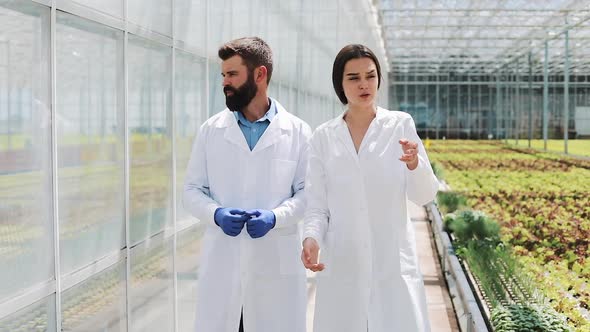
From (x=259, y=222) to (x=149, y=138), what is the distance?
1182mm

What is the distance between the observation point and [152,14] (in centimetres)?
392

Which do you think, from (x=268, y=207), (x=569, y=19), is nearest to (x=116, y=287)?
(x=268, y=207)

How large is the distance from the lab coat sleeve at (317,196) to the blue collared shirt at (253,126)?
1.06 feet

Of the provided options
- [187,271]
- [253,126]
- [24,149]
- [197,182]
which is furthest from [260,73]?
[187,271]

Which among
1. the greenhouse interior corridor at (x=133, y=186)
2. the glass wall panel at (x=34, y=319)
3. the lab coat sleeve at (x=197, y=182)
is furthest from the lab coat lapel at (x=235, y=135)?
the glass wall panel at (x=34, y=319)

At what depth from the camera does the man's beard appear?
321 centimetres

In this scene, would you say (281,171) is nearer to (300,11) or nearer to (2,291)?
(2,291)

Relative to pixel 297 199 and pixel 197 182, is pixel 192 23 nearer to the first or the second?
pixel 197 182

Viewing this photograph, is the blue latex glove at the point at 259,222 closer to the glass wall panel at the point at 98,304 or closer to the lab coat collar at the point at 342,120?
the lab coat collar at the point at 342,120

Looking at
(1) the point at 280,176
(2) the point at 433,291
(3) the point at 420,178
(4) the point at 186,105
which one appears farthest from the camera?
(2) the point at 433,291

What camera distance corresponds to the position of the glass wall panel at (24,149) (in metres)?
2.41

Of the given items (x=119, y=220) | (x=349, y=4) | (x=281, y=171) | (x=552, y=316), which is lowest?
(x=552, y=316)

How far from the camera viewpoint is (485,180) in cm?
1719

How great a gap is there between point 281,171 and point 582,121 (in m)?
32.8
